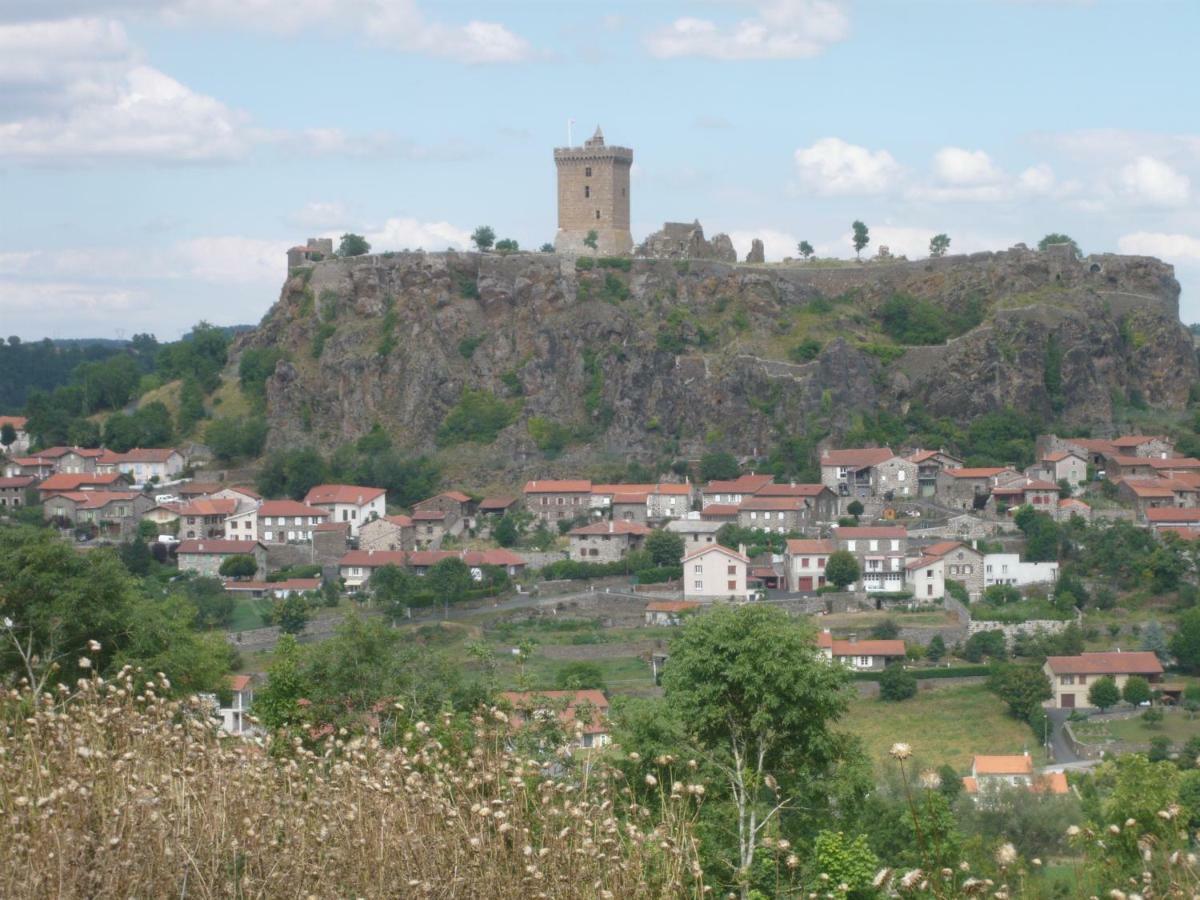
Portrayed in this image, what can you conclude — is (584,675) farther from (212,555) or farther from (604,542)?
(212,555)

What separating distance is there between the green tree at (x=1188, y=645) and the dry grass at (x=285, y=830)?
31.6 m

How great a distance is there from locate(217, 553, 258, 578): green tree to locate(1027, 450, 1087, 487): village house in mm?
22537

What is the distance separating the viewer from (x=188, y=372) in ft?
219

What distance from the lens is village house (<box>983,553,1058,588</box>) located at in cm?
4553

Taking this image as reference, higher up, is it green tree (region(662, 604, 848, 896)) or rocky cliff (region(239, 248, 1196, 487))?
rocky cliff (region(239, 248, 1196, 487))

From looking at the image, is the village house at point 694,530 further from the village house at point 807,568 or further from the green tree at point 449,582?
the green tree at point 449,582

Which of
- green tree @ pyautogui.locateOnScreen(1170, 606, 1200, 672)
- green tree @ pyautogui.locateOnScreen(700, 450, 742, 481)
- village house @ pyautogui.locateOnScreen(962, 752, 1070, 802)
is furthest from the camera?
green tree @ pyautogui.locateOnScreen(700, 450, 742, 481)

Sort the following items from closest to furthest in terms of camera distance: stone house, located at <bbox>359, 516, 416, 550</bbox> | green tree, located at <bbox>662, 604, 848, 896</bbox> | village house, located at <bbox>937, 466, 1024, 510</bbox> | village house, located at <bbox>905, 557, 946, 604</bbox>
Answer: green tree, located at <bbox>662, 604, 848, 896</bbox>, village house, located at <bbox>905, 557, 946, 604</bbox>, stone house, located at <bbox>359, 516, 416, 550</bbox>, village house, located at <bbox>937, 466, 1024, 510</bbox>

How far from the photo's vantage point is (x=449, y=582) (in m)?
45.4

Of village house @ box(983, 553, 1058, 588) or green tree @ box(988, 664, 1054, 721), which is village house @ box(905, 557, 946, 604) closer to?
village house @ box(983, 553, 1058, 588)

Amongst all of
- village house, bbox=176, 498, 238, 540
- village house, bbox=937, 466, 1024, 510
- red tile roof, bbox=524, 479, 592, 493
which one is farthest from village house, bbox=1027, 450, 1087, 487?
village house, bbox=176, 498, 238, 540

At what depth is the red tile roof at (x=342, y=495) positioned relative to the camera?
53.3 m

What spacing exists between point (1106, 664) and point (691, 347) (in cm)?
2525

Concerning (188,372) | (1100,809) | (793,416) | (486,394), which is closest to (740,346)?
(793,416)
